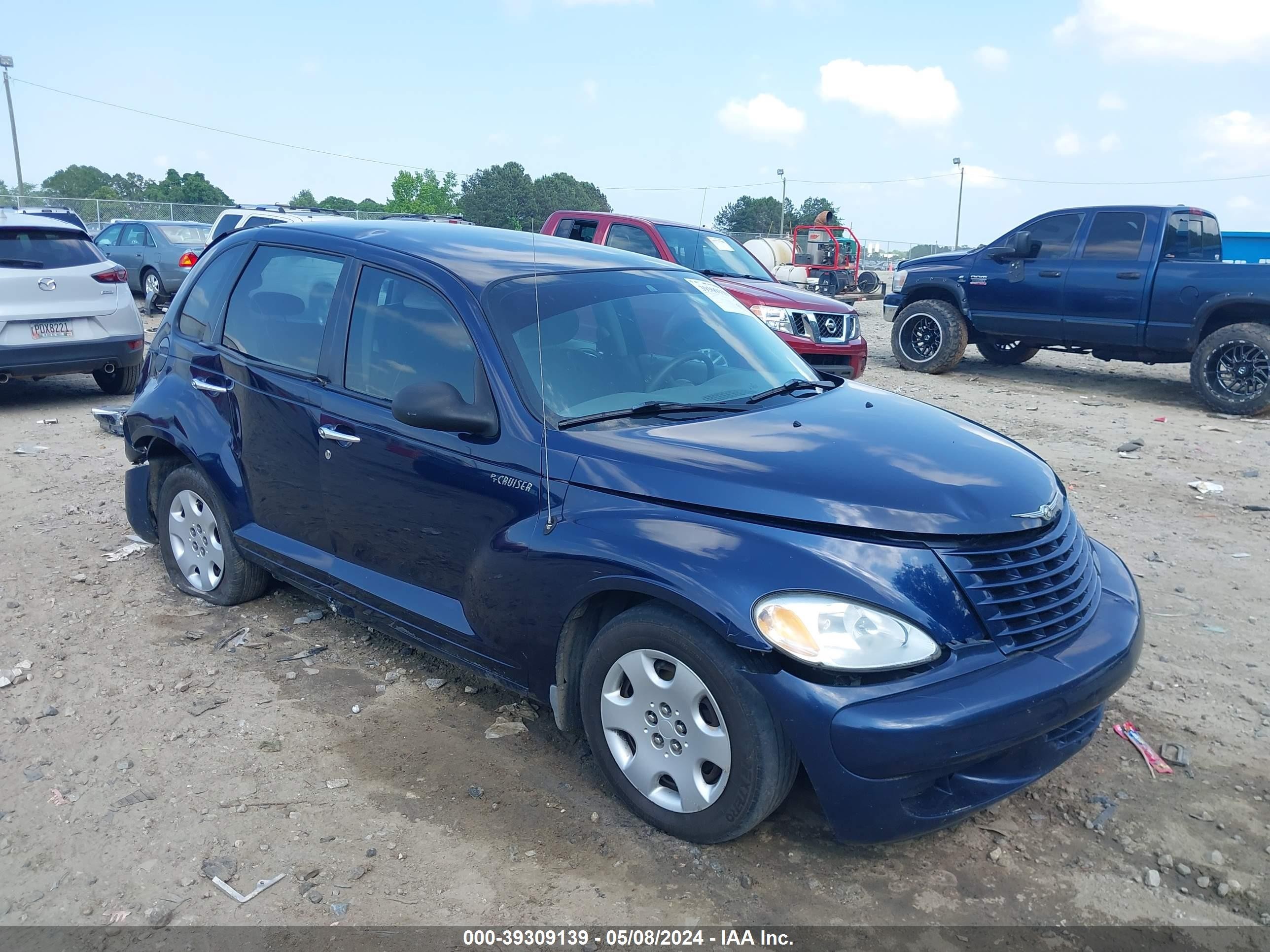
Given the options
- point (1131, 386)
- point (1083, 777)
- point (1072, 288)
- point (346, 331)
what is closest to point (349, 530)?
point (346, 331)

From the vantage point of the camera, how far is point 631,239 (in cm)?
1080

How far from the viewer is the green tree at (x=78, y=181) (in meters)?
61.6

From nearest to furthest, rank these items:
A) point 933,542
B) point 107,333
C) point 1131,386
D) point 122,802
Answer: point 933,542 < point 122,802 < point 107,333 < point 1131,386

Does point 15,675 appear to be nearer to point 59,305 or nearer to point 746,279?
point 59,305

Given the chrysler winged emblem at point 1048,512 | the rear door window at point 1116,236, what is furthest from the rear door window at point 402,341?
the rear door window at point 1116,236

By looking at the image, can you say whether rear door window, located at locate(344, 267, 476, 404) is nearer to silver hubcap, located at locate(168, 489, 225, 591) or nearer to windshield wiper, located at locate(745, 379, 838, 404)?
windshield wiper, located at locate(745, 379, 838, 404)

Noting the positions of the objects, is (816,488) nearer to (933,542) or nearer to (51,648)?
(933,542)

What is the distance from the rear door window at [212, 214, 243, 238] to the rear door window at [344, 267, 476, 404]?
34.7 feet

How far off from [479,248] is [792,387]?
4.61ft

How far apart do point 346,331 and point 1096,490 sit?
564 centimetres

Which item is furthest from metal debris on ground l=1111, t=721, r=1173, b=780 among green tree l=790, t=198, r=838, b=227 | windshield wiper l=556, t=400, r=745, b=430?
green tree l=790, t=198, r=838, b=227

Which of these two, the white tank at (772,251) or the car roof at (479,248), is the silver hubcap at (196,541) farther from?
the white tank at (772,251)

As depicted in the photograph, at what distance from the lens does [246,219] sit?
12727mm

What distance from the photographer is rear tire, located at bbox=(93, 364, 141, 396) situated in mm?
10172
